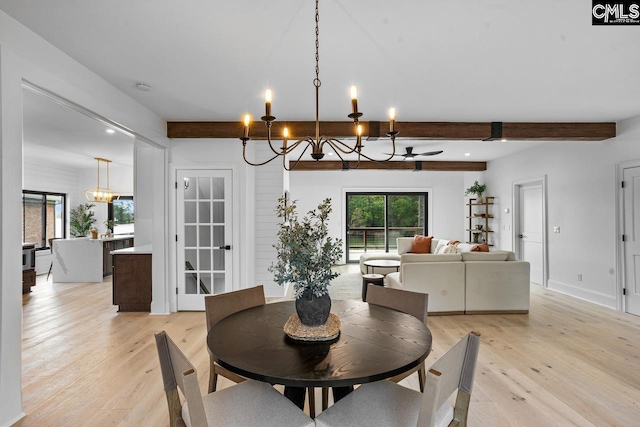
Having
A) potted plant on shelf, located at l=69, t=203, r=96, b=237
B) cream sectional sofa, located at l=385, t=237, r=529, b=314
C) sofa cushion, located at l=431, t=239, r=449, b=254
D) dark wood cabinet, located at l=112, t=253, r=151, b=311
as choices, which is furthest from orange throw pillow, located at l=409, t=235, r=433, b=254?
potted plant on shelf, located at l=69, t=203, r=96, b=237

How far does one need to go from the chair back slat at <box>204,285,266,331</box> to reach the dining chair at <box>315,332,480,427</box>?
995 millimetres

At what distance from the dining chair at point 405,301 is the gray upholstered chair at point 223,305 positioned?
814mm

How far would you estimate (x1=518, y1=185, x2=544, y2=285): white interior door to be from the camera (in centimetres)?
621

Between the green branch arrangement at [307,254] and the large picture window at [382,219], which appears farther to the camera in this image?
the large picture window at [382,219]

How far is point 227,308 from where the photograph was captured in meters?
2.26

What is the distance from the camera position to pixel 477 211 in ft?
27.5

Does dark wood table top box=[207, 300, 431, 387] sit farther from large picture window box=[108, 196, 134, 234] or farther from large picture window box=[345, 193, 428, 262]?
large picture window box=[108, 196, 134, 234]

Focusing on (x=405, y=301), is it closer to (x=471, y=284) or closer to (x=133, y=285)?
(x=471, y=284)

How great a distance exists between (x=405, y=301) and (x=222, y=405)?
1.27 metres

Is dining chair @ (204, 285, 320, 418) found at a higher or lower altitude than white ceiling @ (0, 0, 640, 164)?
lower

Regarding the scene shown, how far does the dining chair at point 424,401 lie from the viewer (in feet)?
3.81

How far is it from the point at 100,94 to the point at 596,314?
239 inches

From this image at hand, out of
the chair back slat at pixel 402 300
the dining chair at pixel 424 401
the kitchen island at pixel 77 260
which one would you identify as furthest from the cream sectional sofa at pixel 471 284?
the kitchen island at pixel 77 260

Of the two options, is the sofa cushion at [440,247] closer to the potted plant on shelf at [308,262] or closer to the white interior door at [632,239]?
the white interior door at [632,239]
